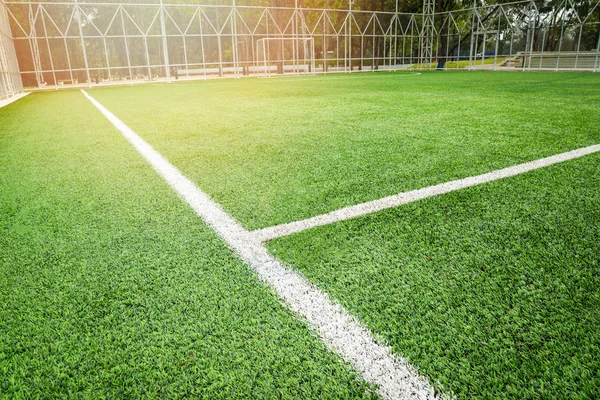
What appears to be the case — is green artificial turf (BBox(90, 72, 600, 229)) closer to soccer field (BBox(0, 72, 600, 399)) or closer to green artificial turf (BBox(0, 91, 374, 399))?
soccer field (BBox(0, 72, 600, 399))

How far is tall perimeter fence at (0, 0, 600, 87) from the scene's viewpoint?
801 inches

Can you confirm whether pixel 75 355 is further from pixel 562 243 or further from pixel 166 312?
pixel 562 243

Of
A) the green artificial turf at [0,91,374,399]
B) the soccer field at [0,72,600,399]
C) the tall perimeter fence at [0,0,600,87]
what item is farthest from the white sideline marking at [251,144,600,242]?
the tall perimeter fence at [0,0,600,87]

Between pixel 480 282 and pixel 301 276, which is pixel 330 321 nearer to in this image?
pixel 301 276

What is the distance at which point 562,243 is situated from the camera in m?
1.64

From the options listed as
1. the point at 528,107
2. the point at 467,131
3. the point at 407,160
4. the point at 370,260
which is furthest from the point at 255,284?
the point at 528,107

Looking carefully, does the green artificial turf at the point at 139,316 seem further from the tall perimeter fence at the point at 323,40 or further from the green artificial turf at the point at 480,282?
the tall perimeter fence at the point at 323,40

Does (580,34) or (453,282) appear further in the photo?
(580,34)

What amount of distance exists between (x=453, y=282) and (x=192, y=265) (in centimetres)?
96

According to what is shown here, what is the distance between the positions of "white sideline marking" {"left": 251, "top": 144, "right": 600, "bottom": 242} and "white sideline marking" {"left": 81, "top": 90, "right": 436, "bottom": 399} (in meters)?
0.14

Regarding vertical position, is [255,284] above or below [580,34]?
below

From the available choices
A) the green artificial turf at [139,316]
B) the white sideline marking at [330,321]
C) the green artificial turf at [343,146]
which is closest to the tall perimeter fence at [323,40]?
the green artificial turf at [343,146]

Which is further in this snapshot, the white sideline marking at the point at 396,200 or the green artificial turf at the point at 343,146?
the green artificial turf at the point at 343,146

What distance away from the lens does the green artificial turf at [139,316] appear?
102 cm
